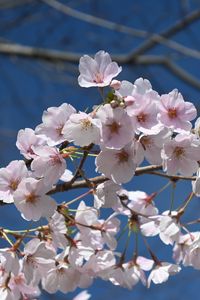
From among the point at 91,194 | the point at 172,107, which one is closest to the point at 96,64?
the point at 172,107

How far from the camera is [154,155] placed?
867 mm

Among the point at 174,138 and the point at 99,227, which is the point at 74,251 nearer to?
the point at 99,227

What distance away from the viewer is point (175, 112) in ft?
2.79

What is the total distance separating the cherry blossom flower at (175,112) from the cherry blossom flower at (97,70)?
87mm

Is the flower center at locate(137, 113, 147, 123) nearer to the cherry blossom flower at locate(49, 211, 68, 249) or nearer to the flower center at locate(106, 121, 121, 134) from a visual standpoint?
the flower center at locate(106, 121, 121, 134)

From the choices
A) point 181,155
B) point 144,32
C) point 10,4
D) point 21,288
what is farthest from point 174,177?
point 10,4

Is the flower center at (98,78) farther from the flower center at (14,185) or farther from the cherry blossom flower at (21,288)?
the cherry blossom flower at (21,288)

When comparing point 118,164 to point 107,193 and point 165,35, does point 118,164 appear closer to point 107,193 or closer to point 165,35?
point 107,193

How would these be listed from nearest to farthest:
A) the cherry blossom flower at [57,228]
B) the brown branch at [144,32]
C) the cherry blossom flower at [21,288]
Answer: the cherry blossom flower at [57,228], the cherry blossom flower at [21,288], the brown branch at [144,32]

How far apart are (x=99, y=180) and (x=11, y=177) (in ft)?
0.48

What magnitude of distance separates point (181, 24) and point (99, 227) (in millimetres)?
2059

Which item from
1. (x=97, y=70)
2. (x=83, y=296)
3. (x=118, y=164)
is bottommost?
(x=83, y=296)

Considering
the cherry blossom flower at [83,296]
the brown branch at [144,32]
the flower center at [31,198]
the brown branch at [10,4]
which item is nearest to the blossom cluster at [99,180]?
the flower center at [31,198]

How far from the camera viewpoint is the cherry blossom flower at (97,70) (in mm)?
892
